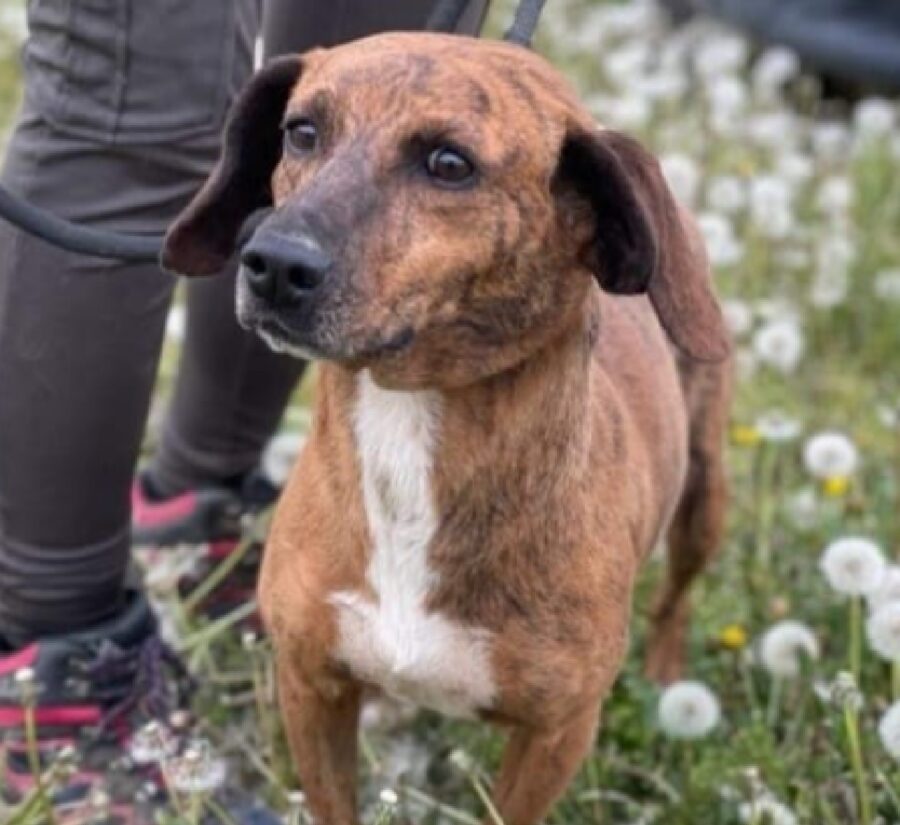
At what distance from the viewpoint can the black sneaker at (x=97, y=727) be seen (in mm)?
3186

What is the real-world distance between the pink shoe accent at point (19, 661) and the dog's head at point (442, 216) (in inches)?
31.0

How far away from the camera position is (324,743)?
2.94 metres

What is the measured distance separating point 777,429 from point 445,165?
177cm

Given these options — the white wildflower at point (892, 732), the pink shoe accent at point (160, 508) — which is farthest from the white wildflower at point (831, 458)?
the pink shoe accent at point (160, 508)

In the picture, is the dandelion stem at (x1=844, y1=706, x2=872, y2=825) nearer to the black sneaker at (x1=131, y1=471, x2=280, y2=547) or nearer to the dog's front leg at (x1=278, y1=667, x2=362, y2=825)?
the dog's front leg at (x1=278, y1=667, x2=362, y2=825)

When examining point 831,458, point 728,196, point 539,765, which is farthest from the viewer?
point 728,196

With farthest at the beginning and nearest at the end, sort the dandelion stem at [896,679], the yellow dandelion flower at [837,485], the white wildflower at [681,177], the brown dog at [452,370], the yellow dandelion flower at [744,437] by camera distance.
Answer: the white wildflower at [681,177] < the yellow dandelion flower at [744,437] < the yellow dandelion flower at [837,485] < the dandelion stem at [896,679] < the brown dog at [452,370]

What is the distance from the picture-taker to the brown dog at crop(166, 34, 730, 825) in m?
2.45

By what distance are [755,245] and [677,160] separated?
0.29 metres

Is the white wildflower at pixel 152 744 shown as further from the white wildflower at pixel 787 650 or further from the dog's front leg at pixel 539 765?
the white wildflower at pixel 787 650

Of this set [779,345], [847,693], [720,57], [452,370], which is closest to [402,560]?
[452,370]

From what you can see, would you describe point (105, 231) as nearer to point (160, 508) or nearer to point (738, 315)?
point (160, 508)

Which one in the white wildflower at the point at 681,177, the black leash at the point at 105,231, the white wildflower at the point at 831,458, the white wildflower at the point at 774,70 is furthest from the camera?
the white wildflower at the point at 774,70

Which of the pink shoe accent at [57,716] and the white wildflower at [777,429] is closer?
the pink shoe accent at [57,716]
